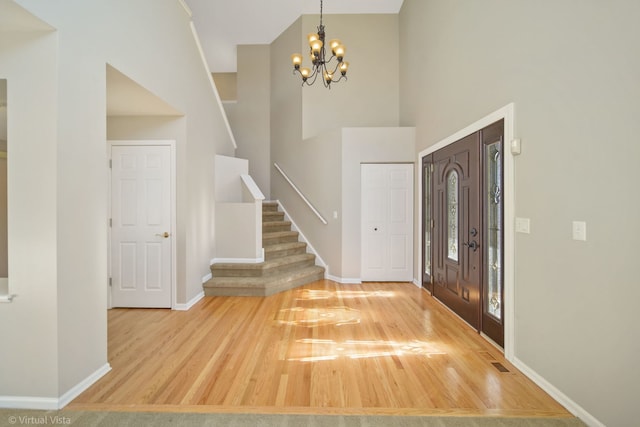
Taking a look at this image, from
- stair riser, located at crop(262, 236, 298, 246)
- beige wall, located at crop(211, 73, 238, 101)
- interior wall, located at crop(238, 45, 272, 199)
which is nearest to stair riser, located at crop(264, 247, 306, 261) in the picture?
stair riser, located at crop(262, 236, 298, 246)

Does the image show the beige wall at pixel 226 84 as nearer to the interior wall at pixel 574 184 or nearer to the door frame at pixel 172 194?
the door frame at pixel 172 194

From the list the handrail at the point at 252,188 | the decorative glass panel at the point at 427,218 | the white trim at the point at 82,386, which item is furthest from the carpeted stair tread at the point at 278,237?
the white trim at the point at 82,386

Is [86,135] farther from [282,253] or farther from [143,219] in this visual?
[282,253]

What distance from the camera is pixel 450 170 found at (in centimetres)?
420

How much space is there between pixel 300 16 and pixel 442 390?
694cm

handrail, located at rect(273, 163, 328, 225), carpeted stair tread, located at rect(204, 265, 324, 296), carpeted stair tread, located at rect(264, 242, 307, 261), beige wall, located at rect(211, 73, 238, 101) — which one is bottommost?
carpeted stair tread, located at rect(204, 265, 324, 296)

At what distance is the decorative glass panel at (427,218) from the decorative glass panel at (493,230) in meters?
1.72

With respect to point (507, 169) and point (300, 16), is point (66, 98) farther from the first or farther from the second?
point (300, 16)

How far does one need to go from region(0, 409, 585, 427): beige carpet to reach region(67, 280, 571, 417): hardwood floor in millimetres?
60

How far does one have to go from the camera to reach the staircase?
4.84 metres

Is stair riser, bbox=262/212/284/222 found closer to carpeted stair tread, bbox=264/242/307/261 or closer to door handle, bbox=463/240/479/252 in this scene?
carpeted stair tread, bbox=264/242/307/261

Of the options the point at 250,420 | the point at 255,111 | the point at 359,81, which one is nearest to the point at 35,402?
the point at 250,420

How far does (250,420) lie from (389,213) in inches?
162

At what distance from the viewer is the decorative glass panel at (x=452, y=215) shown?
13.5 ft
